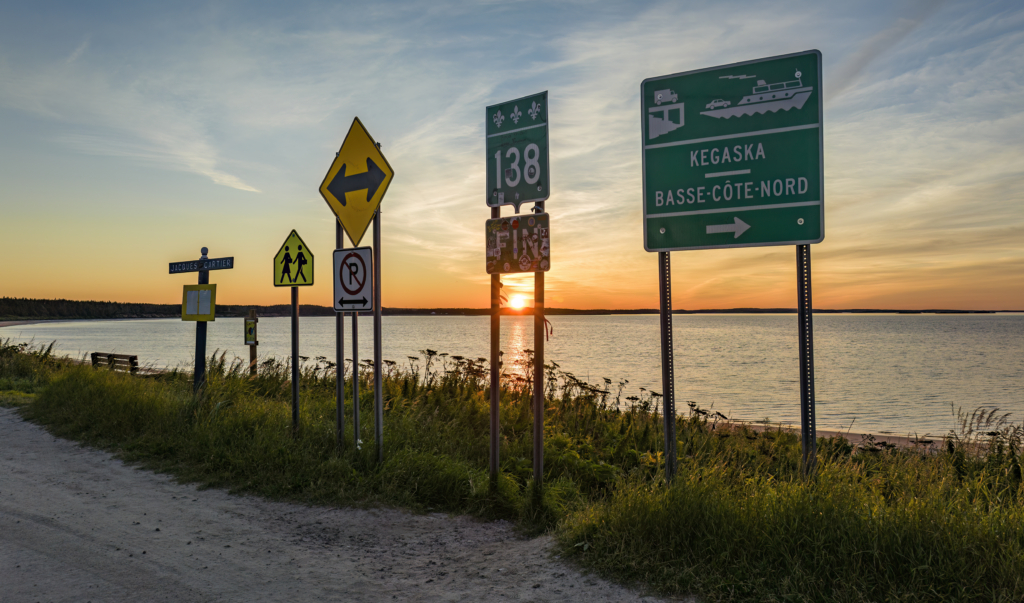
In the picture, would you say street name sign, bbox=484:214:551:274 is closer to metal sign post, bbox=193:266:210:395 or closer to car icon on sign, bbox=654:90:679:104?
car icon on sign, bbox=654:90:679:104

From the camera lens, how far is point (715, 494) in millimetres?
4273

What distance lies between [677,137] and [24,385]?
52.8ft

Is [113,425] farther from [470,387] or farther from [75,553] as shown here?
[470,387]

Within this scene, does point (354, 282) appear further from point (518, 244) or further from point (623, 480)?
point (623, 480)

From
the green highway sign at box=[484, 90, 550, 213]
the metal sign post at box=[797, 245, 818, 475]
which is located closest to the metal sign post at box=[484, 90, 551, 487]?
the green highway sign at box=[484, 90, 550, 213]

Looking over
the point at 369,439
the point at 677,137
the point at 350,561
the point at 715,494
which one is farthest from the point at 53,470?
the point at 677,137

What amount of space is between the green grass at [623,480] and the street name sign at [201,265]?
196cm

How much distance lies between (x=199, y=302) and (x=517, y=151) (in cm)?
662

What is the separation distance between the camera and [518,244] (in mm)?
5785

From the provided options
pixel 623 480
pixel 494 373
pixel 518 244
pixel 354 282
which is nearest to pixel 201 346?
pixel 354 282

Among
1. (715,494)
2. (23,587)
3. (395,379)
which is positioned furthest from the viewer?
(395,379)

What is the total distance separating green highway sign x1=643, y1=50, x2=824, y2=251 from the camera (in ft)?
15.0

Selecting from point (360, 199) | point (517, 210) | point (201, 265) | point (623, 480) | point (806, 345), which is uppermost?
point (360, 199)

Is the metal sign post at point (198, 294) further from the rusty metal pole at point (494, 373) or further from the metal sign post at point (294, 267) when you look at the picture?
the rusty metal pole at point (494, 373)
